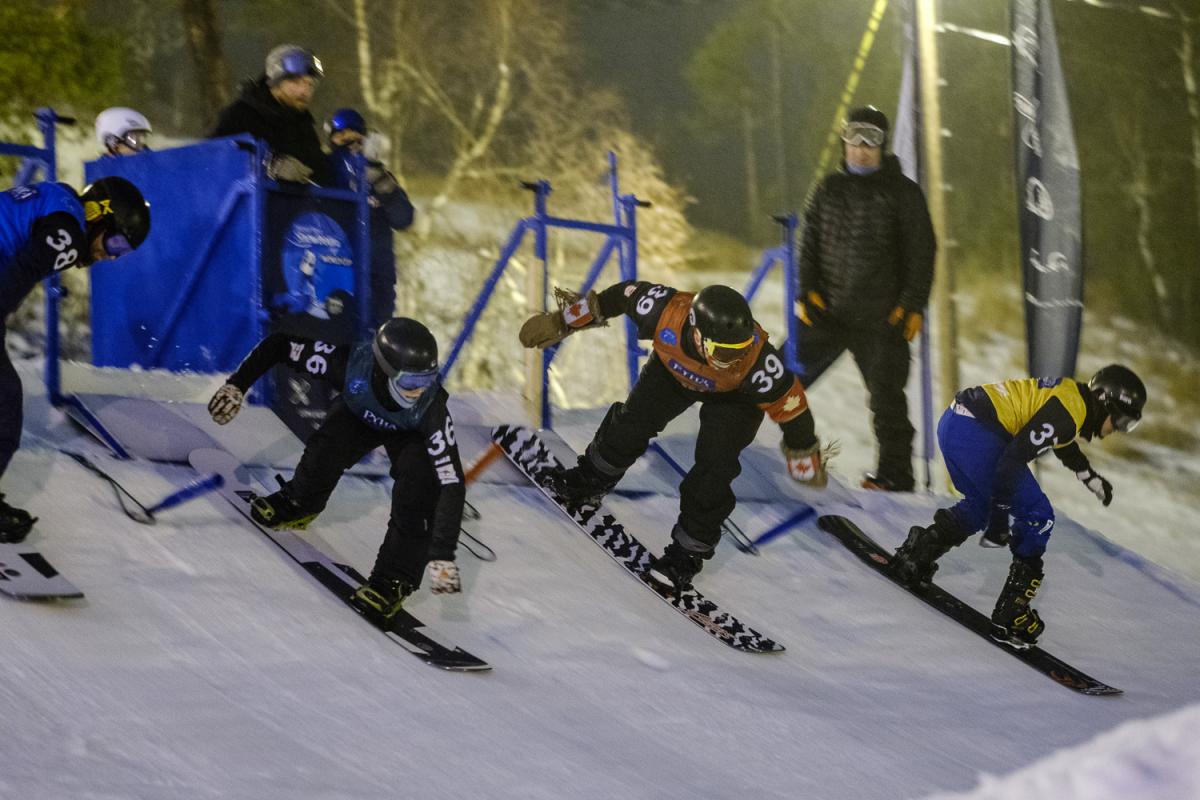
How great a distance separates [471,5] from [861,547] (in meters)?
16.7

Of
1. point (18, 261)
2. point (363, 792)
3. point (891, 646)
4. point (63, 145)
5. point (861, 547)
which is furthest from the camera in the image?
point (63, 145)

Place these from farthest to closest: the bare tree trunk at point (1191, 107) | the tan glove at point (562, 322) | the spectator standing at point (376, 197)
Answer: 1. the bare tree trunk at point (1191, 107)
2. the spectator standing at point (376, 197)
3. the tan glove at point (562, 322)

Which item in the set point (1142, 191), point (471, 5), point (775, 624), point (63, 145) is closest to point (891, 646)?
point (775, 624)

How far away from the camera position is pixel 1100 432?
19.5ft

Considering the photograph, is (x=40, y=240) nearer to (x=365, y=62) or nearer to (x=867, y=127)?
(x=867, y=127)

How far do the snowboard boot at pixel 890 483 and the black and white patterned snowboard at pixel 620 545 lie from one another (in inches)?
86.2

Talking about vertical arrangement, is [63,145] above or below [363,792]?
above

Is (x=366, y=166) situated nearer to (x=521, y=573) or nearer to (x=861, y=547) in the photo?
(x=521, y=573)

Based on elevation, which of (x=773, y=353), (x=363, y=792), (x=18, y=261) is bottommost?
(x=363, y=792)

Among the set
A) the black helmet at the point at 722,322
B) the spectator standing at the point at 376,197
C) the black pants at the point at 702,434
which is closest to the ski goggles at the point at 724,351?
the black helmet at the point at 722,322

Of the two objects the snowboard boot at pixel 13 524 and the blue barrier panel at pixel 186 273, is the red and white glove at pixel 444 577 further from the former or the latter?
the blue barrier panel at pixel 186 273

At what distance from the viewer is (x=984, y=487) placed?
19.9ft

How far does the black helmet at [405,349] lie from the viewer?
4.55 metres

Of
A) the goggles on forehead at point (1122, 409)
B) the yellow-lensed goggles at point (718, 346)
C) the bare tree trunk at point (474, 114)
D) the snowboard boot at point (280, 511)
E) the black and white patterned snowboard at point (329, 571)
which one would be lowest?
the black and white patterned snowboard at point (329, 571)
